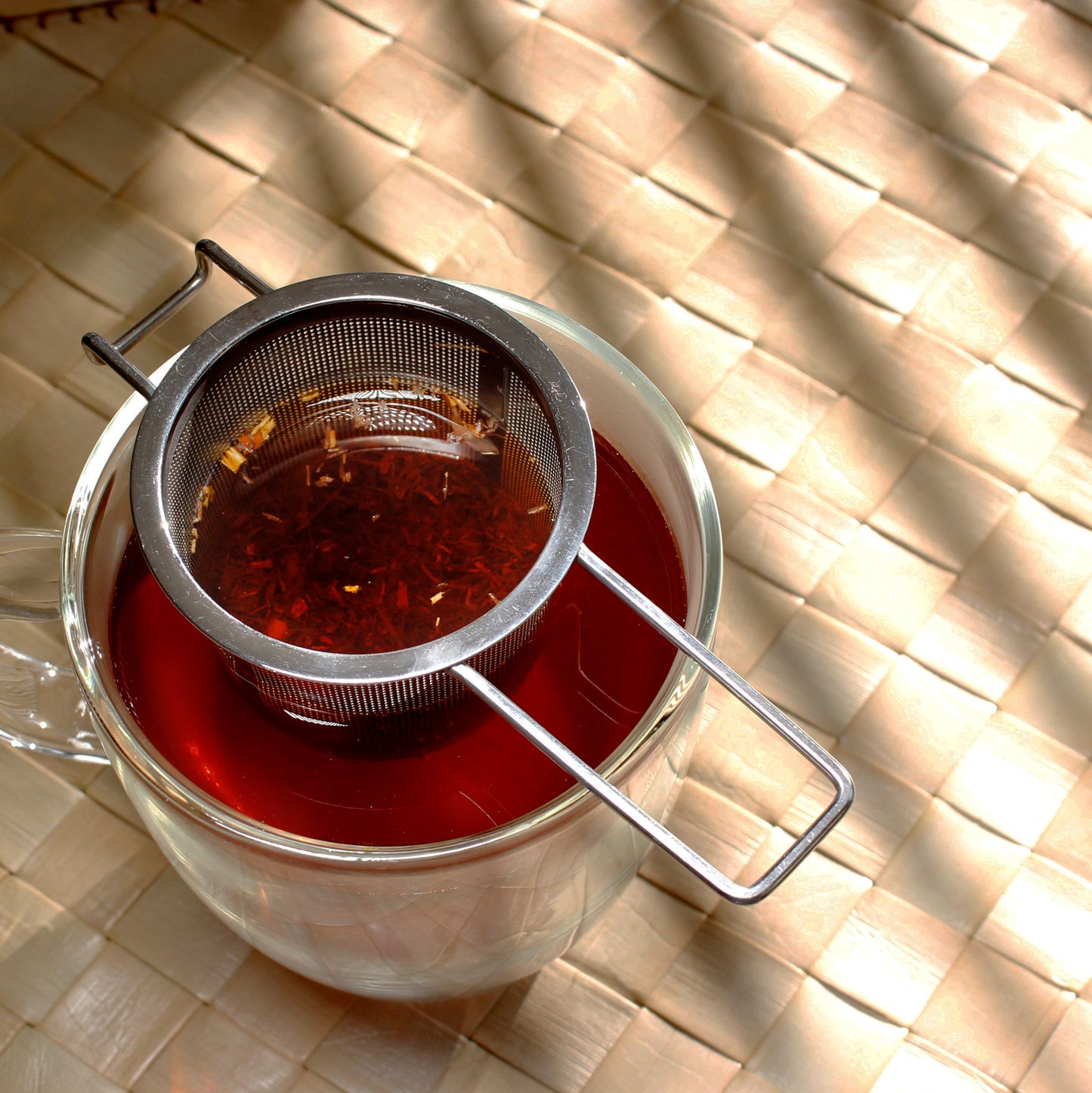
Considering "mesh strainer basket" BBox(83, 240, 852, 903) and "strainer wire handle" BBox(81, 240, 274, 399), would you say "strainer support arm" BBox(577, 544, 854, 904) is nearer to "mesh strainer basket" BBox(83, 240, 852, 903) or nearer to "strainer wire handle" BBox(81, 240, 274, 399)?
"mesh strainer basket" BBox(83, 240, 852, 903)

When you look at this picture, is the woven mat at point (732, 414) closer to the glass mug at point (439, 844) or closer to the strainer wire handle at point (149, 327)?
the glass mug at point (439, 844)

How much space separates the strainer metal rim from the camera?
23.4 inches

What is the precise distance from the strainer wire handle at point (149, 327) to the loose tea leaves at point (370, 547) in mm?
96

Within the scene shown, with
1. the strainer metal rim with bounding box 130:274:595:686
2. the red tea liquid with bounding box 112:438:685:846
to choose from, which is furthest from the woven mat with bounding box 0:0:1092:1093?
Answer: the strainer metal rim with bounding box 130:274:595:686

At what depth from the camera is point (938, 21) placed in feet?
3.45

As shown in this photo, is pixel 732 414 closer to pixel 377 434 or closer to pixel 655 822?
pixel 377 434

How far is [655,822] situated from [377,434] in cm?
31

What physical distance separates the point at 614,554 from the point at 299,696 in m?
0.19

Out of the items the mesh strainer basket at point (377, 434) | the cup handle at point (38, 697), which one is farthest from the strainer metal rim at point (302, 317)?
the cup handle at point (38, 697)

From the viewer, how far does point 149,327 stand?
26.5 inches

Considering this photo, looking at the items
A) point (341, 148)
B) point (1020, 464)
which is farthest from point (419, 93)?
point (1020, 464)

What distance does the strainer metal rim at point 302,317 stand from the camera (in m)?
0.59

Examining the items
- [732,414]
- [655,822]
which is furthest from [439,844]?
[732,414]

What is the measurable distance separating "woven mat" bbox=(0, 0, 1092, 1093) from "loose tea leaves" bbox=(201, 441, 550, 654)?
0.22m
